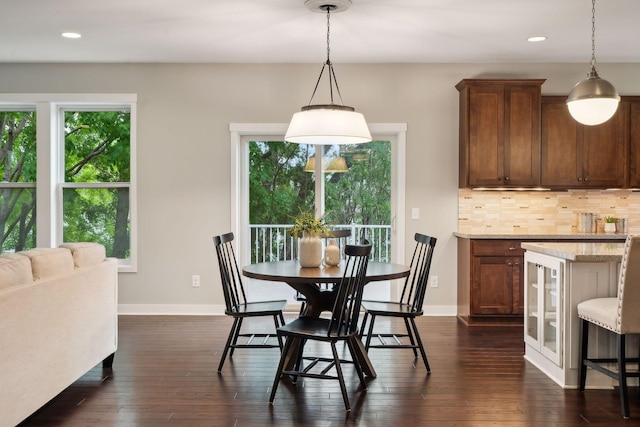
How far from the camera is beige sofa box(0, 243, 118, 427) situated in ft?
8.64

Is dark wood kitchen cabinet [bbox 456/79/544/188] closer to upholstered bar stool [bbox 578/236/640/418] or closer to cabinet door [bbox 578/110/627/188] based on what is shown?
cabinet door [bbox 578/110/627/188]

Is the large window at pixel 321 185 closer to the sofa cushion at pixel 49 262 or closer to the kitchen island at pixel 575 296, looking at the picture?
the kitchen island at pixel 575 296

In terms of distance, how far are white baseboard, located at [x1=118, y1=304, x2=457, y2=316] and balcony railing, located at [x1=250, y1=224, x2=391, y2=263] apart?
0.68 metres

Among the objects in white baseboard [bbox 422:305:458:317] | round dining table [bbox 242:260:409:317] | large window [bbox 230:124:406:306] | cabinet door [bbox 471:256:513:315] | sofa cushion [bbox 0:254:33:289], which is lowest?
white baseboard [bbox 422:305:458:317]

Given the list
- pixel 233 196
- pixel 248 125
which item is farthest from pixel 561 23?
pixel 233 196

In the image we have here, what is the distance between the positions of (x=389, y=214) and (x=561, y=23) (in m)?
2.47

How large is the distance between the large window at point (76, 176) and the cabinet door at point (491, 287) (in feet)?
11.4

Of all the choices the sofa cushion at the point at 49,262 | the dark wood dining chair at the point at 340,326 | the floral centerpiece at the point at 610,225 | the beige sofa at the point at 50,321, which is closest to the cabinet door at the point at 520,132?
the floral centerpiece at the point at 610,225

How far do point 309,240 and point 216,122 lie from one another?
257cm

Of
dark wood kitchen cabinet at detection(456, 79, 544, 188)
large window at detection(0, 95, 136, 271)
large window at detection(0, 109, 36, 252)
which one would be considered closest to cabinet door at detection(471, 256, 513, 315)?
dark wood kitchen cabinet at detection(456, 79, 544, 188)

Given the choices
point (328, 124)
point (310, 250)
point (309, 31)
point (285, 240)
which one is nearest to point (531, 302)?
point (310, 250)

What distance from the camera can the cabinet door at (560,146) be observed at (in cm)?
576

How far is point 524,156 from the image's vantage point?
18.7 feet

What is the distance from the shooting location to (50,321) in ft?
9.88
